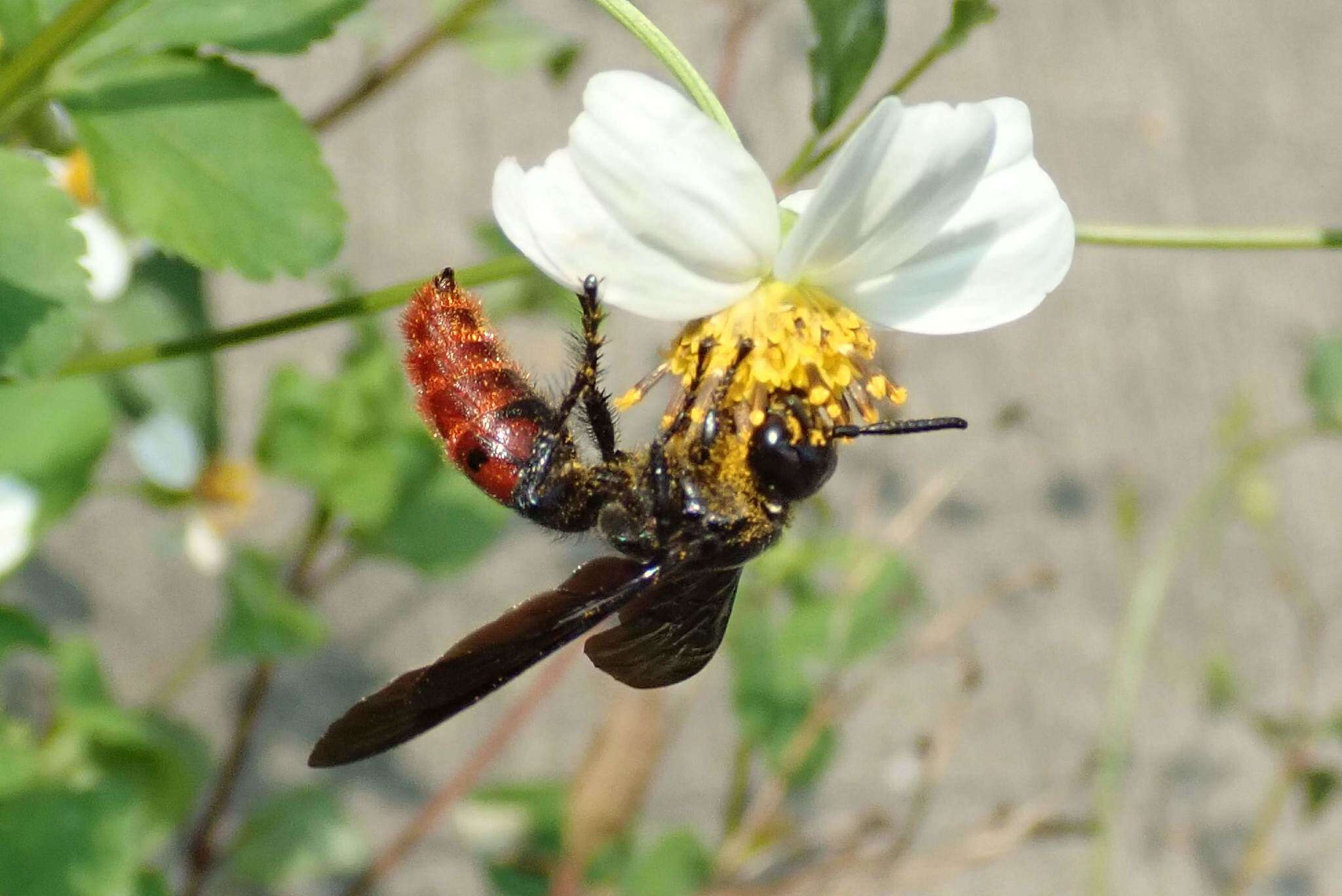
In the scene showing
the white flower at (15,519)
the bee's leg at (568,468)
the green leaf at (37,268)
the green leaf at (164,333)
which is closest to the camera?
the green leaf at (37,268)

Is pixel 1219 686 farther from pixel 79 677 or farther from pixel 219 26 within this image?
pixel 219 26

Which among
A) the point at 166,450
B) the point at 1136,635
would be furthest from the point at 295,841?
the point at 1136,635

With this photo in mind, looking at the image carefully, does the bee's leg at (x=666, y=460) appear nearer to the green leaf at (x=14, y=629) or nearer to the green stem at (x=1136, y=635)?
the green leaf at (x=14, y=629)

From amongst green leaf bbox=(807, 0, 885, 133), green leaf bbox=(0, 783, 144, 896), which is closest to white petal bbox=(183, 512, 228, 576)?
green leaf bbox=(0, 783, 144, 896)

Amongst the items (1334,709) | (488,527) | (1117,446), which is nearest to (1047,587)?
(1117,446)

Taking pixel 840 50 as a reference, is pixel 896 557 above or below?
below

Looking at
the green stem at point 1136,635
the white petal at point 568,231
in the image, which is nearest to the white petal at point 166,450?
the white petal at point 568,231

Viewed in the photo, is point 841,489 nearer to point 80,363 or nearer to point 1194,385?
point 1194,385
